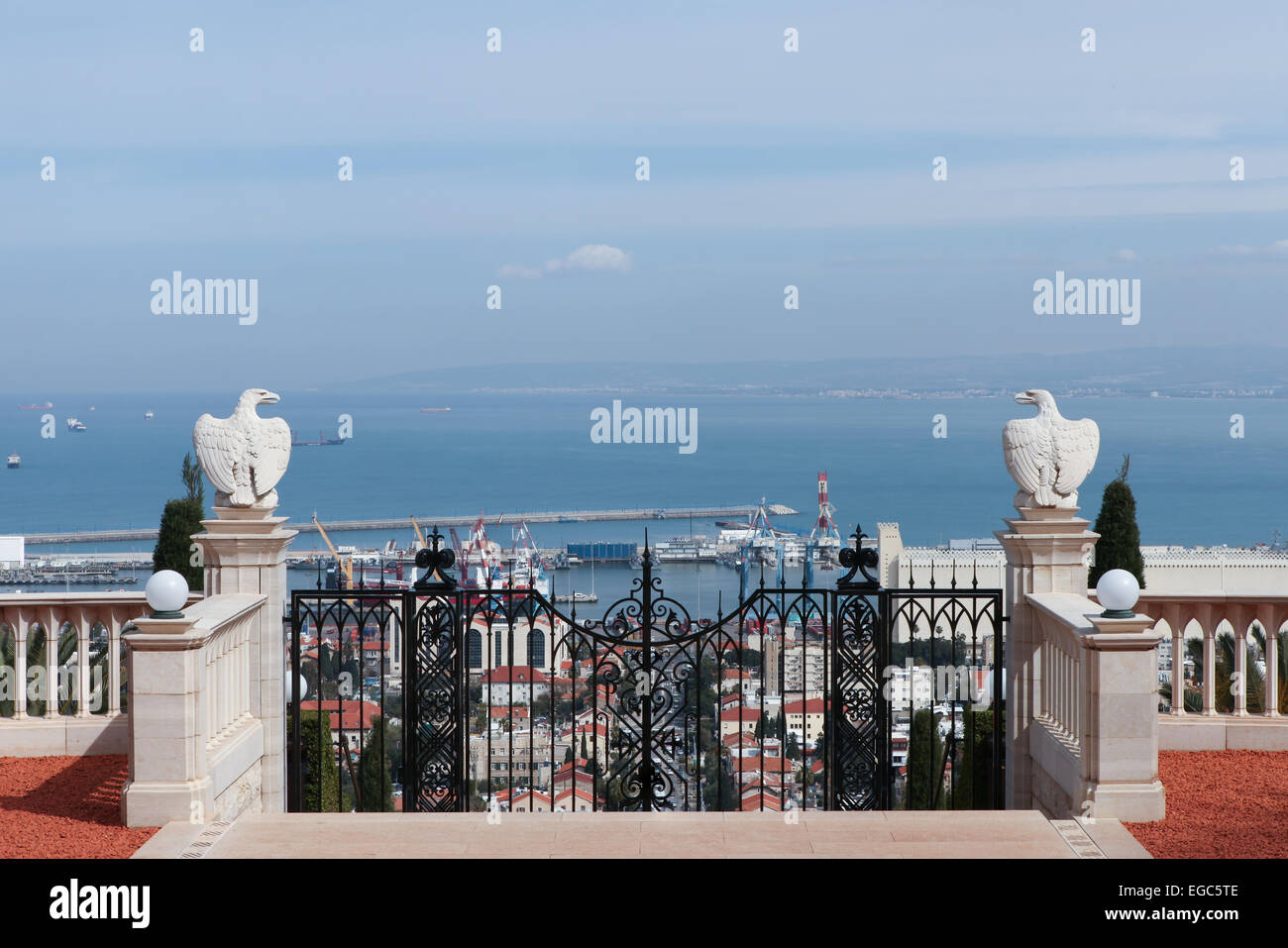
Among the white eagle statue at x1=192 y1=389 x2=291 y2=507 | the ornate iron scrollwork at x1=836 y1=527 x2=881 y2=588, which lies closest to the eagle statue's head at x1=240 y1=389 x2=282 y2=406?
the white eagle statue at x1=192 y1=389 x2=291 y2=507

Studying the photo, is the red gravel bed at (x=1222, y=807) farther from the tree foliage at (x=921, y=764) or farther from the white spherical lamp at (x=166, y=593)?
the white spherical lamp at (x=166, y=593)

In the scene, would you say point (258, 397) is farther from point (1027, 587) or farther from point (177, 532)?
point (177, 532)

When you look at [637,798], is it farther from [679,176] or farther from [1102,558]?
[679,176]

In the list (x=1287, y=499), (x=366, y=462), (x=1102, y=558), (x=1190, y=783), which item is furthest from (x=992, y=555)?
(x=366, y=462)

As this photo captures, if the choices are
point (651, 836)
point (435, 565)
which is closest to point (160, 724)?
point (435, 565)

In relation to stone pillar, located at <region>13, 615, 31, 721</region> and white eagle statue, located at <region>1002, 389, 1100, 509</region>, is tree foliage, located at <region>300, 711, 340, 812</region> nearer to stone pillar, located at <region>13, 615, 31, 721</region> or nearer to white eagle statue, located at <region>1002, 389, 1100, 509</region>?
stone pillar, located at <region>13, 615, 31, 721</region>

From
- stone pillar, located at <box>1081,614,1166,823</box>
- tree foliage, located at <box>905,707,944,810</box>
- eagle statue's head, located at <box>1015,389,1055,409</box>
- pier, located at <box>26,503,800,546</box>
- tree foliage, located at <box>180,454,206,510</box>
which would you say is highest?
eagle statue's head, located at <box>1015,389,1055,409</box>
